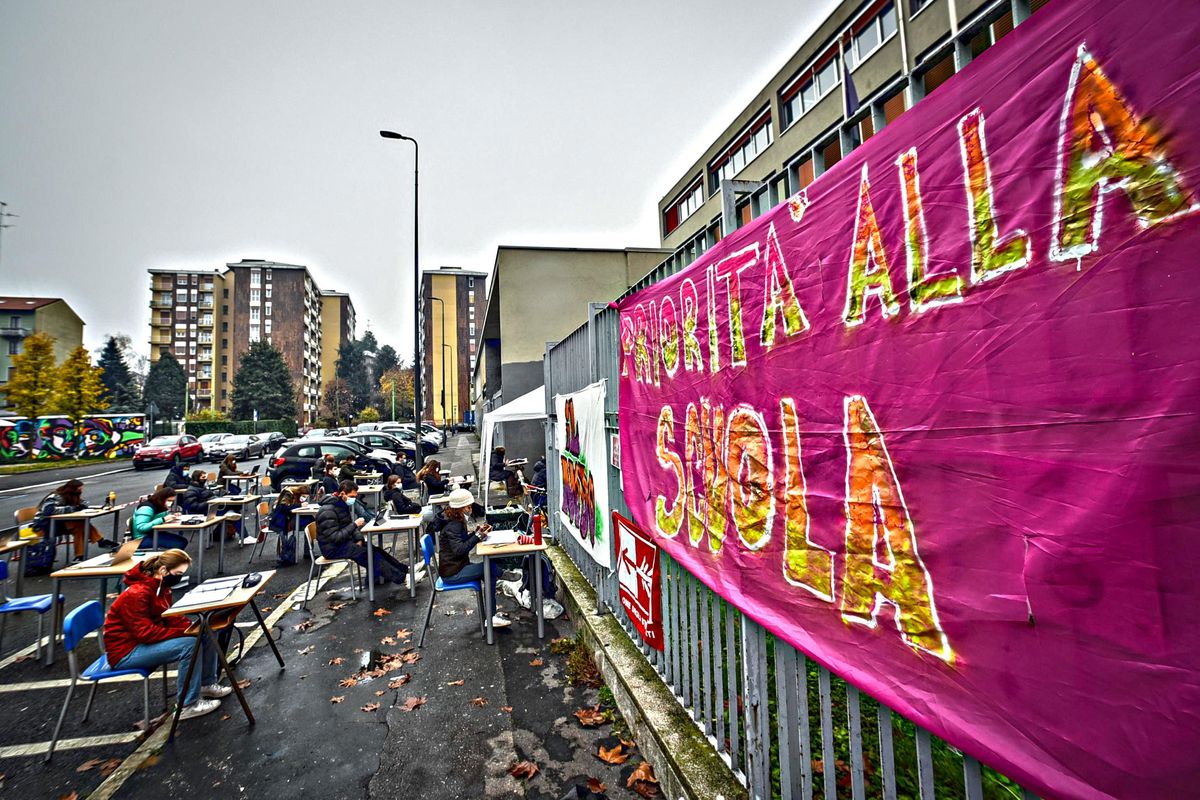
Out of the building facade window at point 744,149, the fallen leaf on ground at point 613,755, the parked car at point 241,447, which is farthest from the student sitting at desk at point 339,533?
the parked car at point 241,447

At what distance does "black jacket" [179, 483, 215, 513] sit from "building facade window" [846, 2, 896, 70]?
2158cm

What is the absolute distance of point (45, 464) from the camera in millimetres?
29094

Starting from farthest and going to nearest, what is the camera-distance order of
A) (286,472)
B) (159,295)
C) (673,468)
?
(159,295) → (286,472) → (673,468)

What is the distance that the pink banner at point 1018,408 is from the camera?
977 millimetres

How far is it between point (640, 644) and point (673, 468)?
6.36ft

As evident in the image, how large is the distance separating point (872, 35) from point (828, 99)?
225 cm

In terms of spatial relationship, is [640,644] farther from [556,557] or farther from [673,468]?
[556,557]

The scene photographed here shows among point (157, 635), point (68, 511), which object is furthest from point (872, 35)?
point (68, 511)

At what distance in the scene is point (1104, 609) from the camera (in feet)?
3.53

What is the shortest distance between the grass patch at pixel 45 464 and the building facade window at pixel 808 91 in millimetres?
39815

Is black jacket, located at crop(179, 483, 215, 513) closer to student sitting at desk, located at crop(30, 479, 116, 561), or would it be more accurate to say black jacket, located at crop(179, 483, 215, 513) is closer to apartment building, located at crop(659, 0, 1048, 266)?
student sitting at desk, located at crop(30, 479, 116, 561)

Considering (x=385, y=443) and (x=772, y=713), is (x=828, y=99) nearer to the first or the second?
(x=772, y=713)

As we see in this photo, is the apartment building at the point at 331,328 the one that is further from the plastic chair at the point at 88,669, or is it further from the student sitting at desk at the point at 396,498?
the plastic chair at the point at 88,669

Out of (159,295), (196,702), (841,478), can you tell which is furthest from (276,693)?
(159,295)
